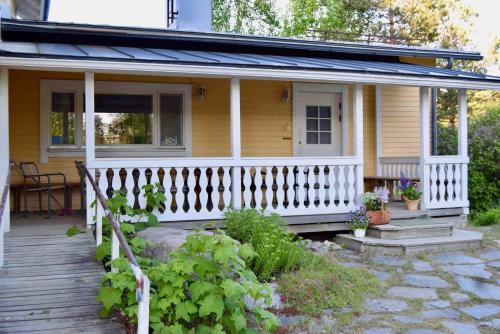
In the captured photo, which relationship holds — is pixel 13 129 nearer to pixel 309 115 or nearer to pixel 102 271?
pixel 102 271

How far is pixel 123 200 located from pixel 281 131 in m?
4.64

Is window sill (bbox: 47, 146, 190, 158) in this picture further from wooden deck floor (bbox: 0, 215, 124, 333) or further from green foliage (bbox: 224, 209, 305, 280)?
green foliage (bbox: 224, 209, 305, 280)

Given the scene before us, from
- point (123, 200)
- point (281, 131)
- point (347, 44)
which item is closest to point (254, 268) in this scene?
point (123, 200)

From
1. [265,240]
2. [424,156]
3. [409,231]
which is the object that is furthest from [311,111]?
[265,240]

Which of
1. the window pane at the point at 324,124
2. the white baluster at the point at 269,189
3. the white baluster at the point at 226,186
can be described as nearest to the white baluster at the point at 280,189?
the white baluster at the point at 269,189

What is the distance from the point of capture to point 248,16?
87.6ft

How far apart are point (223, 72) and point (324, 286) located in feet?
10.4

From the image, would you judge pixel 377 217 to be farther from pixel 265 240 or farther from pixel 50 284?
pixel 50 284

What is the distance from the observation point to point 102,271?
14.0ft

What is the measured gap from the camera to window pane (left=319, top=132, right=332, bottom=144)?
30.6ft

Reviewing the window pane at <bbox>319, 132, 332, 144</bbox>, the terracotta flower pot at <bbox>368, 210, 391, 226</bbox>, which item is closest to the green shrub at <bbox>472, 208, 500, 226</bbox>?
the terracotta flower pot at <bbox>368, 210, 391, 226</bbox>

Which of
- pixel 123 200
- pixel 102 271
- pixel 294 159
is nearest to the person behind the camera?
pixel 102 271

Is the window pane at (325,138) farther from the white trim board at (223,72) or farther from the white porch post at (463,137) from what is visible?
the white porch post at (463,137)

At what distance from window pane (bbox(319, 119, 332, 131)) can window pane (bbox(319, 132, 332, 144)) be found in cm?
10
